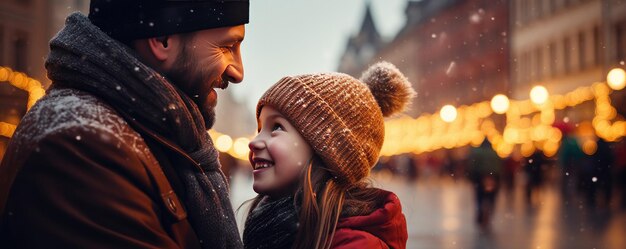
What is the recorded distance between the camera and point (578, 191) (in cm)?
2266

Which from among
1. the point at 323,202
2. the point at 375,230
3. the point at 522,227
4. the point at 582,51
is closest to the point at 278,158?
the point at 323,202

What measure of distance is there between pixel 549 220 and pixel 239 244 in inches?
534

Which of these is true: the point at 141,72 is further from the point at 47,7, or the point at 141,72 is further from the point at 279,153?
the point at 47,7

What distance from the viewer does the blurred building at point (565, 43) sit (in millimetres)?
30641

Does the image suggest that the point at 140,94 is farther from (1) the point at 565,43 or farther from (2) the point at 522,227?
(1) the point at 565,43

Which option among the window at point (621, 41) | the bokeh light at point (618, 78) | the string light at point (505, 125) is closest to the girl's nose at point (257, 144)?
the string light at point (505, 125)

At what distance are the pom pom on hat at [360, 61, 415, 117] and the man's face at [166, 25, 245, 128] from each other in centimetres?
118

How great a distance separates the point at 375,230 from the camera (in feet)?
9.71

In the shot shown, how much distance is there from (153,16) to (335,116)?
1.08 m

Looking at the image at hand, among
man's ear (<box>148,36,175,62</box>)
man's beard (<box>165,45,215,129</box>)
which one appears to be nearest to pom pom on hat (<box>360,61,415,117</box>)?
man's beard (<box>165,45,215,129</box>)

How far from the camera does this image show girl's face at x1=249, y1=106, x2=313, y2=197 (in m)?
3.00

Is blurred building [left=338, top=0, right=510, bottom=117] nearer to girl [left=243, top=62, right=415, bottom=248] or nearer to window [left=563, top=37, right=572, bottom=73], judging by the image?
window [left=563, top=37, right=572, bottom=73]

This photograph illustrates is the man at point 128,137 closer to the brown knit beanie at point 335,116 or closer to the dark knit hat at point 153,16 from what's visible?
the dark knit hat at point 153,16

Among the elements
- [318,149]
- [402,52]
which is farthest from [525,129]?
[402,52]
